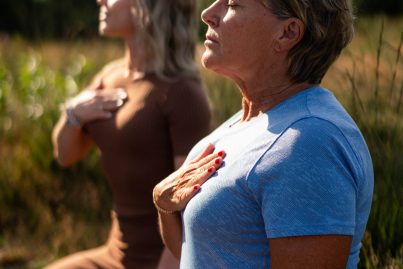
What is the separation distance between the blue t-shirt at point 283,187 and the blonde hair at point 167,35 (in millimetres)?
1239

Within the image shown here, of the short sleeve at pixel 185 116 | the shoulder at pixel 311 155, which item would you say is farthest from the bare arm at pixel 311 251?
the short sleeve at pixel 185 116

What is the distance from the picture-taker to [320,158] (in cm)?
184

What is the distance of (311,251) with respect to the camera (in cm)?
185

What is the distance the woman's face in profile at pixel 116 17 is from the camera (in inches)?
131

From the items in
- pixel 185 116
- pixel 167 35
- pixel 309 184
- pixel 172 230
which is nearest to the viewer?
pixel 309 184

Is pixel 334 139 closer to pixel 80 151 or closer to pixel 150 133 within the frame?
pixel 150 133

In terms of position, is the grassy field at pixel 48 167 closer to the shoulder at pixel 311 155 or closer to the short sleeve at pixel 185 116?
the short sleeve at pixel 185 116

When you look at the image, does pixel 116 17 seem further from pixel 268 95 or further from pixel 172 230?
pixel 268 95

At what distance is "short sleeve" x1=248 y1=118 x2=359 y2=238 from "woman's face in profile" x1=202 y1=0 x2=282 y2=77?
0.93ft

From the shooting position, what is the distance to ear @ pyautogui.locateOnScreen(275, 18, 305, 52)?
202cm

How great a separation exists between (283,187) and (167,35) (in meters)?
1.65

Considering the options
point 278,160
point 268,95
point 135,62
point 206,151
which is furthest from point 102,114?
point 278,160

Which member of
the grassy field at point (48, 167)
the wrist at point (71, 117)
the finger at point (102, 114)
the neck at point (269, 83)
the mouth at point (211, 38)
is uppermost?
the mouth at point (211, 38)

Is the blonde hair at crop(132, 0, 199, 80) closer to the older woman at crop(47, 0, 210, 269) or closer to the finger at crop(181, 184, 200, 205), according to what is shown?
the older woman at crop(47, 0, 210, 269)
